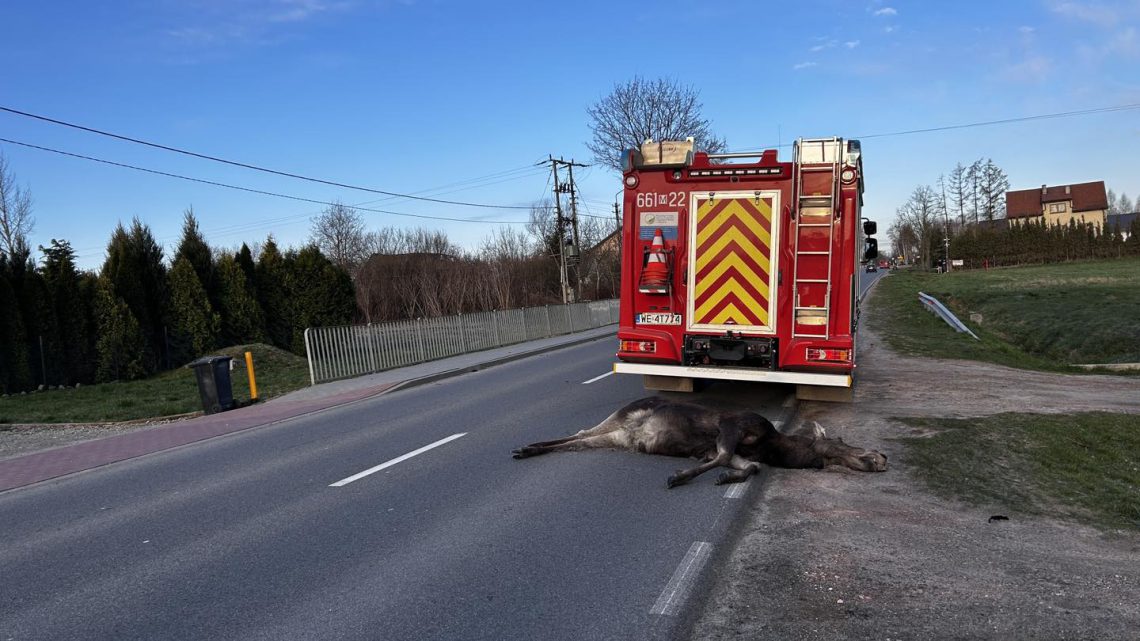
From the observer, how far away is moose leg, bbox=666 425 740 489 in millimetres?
6176

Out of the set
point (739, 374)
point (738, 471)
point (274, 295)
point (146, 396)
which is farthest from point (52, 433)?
point (274, 295)

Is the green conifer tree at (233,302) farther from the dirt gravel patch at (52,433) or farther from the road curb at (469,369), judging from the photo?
the dirt gravel patch at (52,433)

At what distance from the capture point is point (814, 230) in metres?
8.52

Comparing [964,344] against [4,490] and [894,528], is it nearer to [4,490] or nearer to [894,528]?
[894,528]

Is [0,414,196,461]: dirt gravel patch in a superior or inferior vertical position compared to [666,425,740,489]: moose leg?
inferior

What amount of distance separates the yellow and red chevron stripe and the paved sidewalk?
7121 millimetres

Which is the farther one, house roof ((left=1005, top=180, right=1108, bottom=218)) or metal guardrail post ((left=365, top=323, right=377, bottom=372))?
house roof ((left=1005, top=180, right=1108, bottom=218))

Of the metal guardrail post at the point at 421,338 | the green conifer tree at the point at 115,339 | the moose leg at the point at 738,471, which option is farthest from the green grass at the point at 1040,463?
the green conifer tree at the point at 115,339

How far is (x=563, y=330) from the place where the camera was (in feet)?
99.0

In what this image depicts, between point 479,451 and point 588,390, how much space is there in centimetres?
449

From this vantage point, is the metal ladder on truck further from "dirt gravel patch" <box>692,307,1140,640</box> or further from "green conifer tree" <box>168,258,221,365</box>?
"green conifer tree" <box>168,258,221,365</box>

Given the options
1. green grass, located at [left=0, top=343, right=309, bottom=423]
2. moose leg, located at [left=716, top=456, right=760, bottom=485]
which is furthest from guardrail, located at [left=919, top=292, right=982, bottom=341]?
green grass, located at [left=0, top=343, right=309, bottom=423]

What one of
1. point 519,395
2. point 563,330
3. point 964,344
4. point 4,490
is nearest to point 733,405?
point 519,395

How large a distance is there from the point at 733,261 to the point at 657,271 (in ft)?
3.02
